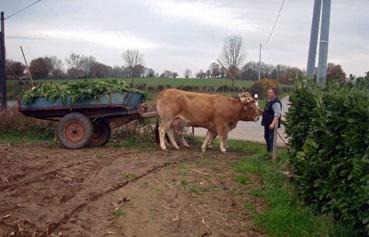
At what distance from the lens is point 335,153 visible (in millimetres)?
6789

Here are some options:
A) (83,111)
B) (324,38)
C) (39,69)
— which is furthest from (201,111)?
(39,69)

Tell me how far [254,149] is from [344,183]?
814 centimetres

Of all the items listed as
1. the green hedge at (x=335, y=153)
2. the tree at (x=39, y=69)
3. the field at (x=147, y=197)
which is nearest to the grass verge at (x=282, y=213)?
the field at (x=147, y=197)

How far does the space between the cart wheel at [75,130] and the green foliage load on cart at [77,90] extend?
1.74 feet

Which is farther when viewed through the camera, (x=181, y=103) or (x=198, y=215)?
(x=181, y=103)

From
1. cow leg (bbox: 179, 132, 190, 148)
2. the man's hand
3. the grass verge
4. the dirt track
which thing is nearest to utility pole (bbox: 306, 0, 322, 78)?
the man's hand

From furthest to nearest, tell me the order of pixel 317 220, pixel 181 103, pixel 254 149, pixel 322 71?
1. pixel 254 149
2. pixel 181 103
3. pixel 322 71
4. pixel 317 220

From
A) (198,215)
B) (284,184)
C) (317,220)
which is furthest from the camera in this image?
(284,184)

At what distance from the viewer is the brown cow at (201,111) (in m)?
13.4

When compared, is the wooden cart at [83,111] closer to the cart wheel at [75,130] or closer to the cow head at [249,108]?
the cart wheel at [75,130]

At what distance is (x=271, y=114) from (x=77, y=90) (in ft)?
17.2

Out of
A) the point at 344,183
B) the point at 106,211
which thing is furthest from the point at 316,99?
the point at 106,211

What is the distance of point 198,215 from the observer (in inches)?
288

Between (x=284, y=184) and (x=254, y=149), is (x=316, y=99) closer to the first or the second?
(x=284, y=184)
